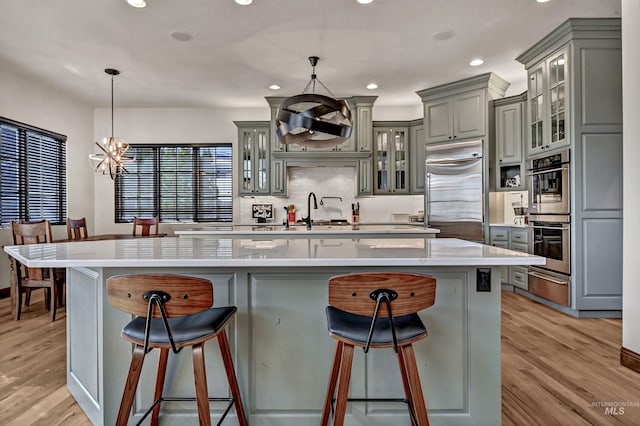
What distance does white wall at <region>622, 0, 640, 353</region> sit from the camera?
2289 mm

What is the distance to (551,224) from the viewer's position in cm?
374

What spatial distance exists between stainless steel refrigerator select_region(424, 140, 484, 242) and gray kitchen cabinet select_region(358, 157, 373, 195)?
2.92 feet

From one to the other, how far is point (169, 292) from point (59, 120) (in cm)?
545

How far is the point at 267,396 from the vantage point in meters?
1.69

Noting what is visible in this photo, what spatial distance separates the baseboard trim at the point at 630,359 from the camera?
228 centimetres

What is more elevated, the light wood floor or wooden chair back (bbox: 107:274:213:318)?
wooden chair back (bbox: 107:274:213:318)

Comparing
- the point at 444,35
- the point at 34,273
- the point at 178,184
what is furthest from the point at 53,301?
the point at 444,35

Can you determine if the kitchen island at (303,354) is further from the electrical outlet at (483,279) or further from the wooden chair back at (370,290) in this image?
the wooden chair back at (370,290)

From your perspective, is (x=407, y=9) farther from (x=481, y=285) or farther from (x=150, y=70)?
(x=150, y=70)

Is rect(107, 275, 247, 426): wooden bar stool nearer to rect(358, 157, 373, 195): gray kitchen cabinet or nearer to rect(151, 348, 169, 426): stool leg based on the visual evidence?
rect(151, 348, 169, 426): stool leg

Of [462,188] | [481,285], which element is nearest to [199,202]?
[462,188]

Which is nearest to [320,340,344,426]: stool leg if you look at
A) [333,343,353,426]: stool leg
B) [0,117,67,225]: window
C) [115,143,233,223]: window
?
[333,343,353,426]: stool leg

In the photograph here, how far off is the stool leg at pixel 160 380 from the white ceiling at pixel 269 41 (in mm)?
2819

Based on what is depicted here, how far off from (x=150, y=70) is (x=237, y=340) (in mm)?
4056
